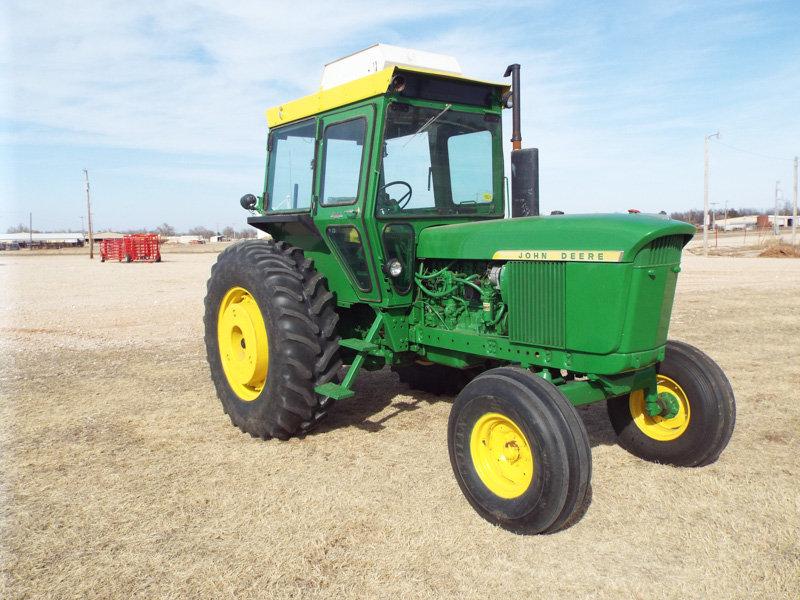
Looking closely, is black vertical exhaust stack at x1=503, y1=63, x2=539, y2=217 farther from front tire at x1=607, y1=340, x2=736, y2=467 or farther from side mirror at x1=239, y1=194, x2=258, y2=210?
side mirror at x1=239, y1=194, x2=258, y2=210

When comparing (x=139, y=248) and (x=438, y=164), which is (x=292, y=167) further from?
(x=139, y=248)

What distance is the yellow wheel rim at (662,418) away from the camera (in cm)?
439

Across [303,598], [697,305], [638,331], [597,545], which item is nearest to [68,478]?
[303,598]

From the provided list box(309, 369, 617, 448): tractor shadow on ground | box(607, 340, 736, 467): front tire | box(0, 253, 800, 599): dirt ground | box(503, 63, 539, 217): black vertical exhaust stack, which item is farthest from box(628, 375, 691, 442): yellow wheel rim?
box(503, 63, 539, 217): black vertical exhaust stack

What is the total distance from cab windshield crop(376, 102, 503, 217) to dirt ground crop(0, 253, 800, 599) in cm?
181

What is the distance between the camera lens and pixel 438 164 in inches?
199

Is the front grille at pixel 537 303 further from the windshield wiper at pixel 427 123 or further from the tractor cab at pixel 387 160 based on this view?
the windshield wiper at pixel 427 123

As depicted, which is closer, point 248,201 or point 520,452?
point 520,452

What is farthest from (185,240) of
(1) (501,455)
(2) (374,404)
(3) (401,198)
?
(1) (501,455)

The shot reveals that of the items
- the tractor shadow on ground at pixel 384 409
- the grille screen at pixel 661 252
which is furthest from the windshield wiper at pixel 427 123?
the tractor shadow on ground at pixel 384 409

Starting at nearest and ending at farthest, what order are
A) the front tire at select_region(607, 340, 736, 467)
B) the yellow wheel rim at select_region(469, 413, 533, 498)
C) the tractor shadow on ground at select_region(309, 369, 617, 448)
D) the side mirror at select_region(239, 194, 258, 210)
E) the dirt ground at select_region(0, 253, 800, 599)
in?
the dirt ground at select_region(0, 253, 800, 599) → the yellow wheel rim at select_region(469, 413, 533, 498) → the front tire at select_region(607, 340, 736, 467) → the tractor shadow on ground at select_region(309, 369, 617, 448) → the side mirror at select_region(239, 194, 258, 210)

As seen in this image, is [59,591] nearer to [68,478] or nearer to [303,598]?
[303,598]

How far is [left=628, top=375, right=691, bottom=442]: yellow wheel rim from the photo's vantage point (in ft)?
14.4

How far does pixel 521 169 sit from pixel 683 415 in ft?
6.60
